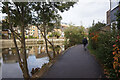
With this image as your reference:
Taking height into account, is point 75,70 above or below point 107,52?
below

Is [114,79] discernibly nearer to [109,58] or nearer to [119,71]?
[119,71]

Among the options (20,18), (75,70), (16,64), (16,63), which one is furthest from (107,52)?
(16,63)

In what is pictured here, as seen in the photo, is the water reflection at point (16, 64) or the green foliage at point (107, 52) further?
the water reflection at point (16, 64)

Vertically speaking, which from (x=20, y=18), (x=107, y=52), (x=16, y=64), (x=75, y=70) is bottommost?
(x=16, y=64)

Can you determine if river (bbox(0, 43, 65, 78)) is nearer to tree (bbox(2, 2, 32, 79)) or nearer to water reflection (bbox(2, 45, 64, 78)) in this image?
water reflection (bbox(2, 45, 64, 78))

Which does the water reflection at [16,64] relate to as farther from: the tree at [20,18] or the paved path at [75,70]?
the paved path at [75,70]

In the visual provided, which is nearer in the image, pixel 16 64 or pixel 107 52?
pixel 107 52

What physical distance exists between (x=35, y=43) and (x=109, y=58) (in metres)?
31.6

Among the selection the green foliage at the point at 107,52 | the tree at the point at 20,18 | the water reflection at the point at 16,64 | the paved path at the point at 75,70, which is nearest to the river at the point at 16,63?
the water reflection at the point at 16,64

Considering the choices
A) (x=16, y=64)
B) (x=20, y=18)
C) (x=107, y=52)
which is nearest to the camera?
(x=107, y=52)

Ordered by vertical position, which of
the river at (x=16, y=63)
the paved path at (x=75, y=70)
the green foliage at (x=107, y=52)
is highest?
the green foliage at (x=107, y=52)

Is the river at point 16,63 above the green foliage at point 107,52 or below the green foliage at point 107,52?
below

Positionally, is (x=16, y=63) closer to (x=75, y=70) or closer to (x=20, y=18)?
(x=20, y=18)

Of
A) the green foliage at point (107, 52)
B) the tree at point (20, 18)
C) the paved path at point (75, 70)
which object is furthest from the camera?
the tree at point (20, 18)
